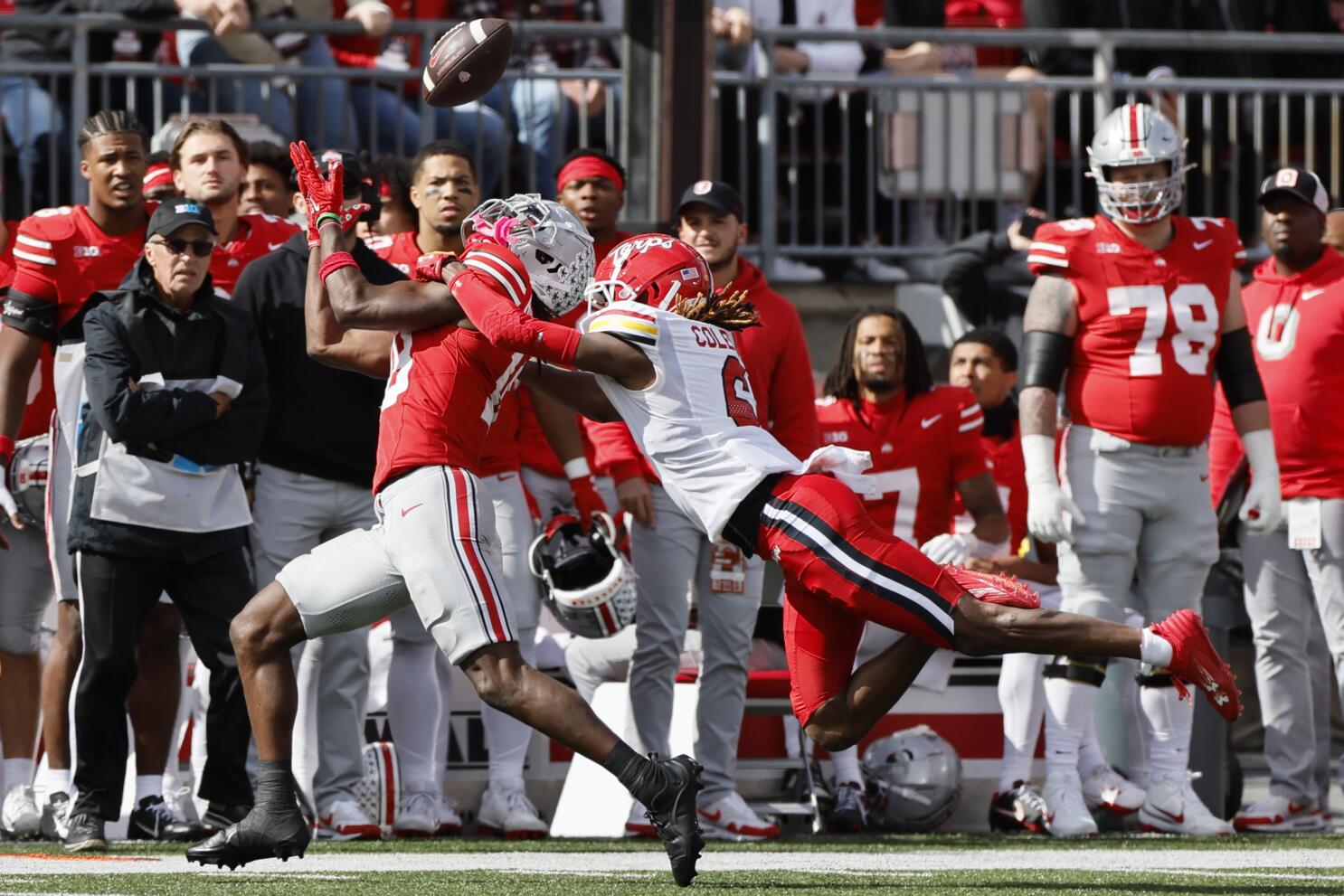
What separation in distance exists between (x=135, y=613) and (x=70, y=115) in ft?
13.3

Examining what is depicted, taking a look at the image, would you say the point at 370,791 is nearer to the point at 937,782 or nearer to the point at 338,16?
the point at 937,782

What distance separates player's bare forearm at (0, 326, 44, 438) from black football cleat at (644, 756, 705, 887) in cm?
288

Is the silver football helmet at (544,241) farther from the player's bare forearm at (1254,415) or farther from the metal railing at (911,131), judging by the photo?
the metal railing at (911,131)

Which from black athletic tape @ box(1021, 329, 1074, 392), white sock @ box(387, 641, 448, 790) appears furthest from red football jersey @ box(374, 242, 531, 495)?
black athletic tape @ box(1021, 329, 1074, 392)

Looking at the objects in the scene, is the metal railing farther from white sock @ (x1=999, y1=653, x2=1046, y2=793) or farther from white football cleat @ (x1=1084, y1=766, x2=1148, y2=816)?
white football cleat @ (x1=1084, y1=766, x2=1148, y2=816)

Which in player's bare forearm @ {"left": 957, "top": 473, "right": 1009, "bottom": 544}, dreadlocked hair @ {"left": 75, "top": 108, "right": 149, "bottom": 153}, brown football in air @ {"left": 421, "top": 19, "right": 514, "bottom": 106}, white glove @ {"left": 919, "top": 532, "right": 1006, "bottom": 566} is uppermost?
brown football in air @ {"left": 421, "top": 19, "right": 514, "bottom": 106}

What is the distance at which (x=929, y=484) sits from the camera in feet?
26.3

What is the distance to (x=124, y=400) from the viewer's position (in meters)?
6.45

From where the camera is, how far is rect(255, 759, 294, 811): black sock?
550cm

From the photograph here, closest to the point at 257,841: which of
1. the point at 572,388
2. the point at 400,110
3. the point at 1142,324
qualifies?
the point at 572,388

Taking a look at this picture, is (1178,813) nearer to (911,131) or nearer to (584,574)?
(584,574)

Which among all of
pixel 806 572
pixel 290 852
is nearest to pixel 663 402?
pixel 806 572

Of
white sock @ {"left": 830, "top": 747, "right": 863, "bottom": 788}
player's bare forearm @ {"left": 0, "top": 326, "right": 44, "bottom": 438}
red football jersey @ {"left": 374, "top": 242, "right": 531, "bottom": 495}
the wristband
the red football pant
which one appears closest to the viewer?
the red football pant

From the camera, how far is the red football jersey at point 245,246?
24.6ft
